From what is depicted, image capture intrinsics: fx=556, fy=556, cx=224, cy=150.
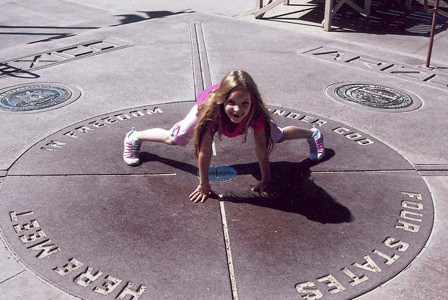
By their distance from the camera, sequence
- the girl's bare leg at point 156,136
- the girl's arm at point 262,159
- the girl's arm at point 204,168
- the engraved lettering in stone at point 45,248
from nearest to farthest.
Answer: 1. the engraved lettering in stone at point 45,248
2. the girl's arm at point 204,168
3. the girl's arm at point 262,159
4. the girl's bare leg at point 156,136

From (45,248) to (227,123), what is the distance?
160cm

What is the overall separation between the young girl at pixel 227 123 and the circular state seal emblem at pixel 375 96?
1.96 metres

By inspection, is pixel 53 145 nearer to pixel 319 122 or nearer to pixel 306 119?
pixel 306 119

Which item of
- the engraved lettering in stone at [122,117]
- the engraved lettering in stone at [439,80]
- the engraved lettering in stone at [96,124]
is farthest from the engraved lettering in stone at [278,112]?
the engraved lettering in stone at [439,80]

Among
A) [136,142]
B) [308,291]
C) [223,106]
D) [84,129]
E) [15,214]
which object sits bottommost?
[308,291]

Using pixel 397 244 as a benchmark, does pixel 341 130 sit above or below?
above

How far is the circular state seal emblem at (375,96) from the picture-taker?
20.8 ft

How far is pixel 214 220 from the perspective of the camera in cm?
415

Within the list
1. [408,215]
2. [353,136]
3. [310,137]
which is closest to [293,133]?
[310,137]

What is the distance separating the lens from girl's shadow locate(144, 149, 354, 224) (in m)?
4.27

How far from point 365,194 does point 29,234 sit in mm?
2593

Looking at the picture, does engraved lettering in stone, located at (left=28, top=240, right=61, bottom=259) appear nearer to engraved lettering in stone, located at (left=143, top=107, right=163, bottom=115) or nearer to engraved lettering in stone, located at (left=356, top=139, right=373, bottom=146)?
engraved lettering in stone, located at (left=143, top=107, right=163, bottom=115)

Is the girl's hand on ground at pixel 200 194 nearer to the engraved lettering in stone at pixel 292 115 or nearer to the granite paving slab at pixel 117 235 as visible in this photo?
the granite paving slab at pixel 117 235

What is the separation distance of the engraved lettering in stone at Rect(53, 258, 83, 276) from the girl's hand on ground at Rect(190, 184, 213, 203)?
1.07 meters
